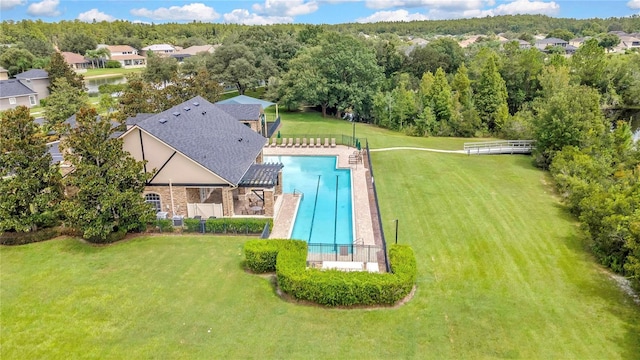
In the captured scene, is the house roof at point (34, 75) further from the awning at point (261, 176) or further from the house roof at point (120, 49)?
the house roof at point (120, 49)

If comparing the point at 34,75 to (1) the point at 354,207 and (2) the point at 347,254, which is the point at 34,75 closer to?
(1) the point at 354,207

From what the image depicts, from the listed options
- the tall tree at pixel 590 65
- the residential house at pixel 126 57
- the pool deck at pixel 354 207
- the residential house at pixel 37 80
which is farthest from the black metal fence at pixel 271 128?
the residential house at pixel 126 57

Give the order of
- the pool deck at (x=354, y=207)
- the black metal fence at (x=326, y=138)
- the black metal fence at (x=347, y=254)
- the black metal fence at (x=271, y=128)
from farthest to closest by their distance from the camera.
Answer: the black metal fence at (x=271, y=128) < the black metal fence at (x=326, y=138) < the pool deck at (x=354, y=207) < the black metal fence at (x=347, y=254)

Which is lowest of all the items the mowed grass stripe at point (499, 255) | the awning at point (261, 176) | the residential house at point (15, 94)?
the mowed grass stripe at point (499, 255)

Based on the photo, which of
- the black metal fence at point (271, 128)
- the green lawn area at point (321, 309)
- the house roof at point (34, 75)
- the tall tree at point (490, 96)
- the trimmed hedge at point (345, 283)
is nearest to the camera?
the green lawn area at point (321, 309)

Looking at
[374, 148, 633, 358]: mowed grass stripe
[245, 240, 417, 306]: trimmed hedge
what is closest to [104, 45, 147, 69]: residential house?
[374, 148, 633, 358]: mowed grass stripe

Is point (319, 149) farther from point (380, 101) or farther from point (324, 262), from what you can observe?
point (324, 262)

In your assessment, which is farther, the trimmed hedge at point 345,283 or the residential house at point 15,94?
the residential house at point 15,94

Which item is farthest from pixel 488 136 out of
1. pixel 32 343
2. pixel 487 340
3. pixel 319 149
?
pixel 32 343
